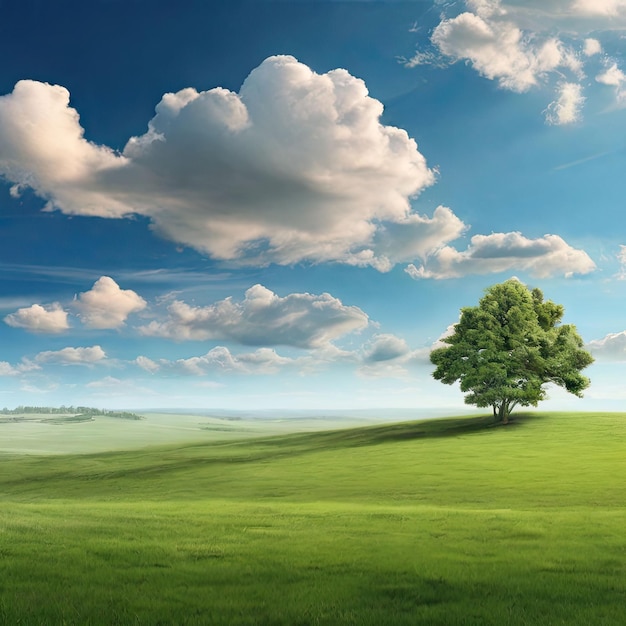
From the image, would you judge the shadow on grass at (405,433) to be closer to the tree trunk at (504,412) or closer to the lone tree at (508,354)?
the tree trunk at (504,412)

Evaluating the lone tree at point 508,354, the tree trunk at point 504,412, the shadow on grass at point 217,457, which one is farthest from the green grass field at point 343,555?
the tree trunk at point 504,412

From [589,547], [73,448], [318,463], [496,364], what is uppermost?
[496,364]

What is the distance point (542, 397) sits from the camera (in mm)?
65875

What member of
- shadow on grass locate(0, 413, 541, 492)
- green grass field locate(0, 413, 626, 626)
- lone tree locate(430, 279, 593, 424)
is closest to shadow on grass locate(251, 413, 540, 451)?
shadow on grass locate(0, 413, 541, 492)

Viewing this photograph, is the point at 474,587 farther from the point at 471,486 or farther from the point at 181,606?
the point at 471,486

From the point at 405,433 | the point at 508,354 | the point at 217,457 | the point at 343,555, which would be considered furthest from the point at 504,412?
the point at 343,555

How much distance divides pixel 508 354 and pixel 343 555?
187 ft

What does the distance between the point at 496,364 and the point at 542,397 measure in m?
7.24

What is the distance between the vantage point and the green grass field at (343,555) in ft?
33.6

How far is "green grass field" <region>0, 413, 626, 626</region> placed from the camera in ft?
33.6

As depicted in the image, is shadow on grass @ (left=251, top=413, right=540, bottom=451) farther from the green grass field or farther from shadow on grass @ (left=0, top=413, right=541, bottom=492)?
→ the green grass field

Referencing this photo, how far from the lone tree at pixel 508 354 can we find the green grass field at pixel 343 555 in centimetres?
2451

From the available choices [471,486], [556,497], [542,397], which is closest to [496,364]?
[542,397]

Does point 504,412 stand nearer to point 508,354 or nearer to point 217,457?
point 508,354
